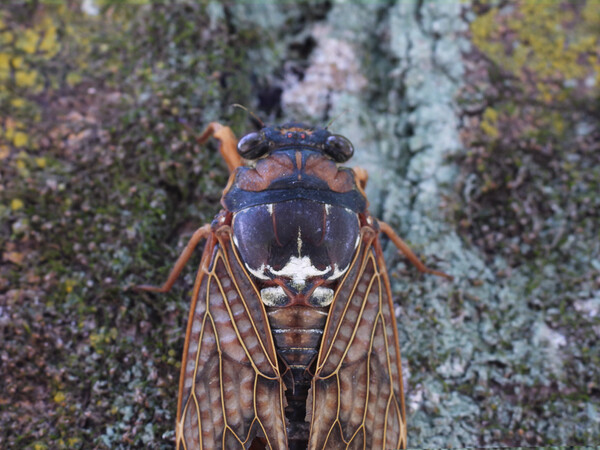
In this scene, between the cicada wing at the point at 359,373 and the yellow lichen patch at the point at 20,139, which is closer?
the cicada wing at the point at 359,373

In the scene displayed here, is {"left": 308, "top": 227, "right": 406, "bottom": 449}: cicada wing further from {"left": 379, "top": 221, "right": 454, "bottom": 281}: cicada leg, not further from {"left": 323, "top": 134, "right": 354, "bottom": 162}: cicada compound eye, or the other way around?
{"left": 323, "top": 134, "right": 354, "bottom": 162}: cicada compound eye

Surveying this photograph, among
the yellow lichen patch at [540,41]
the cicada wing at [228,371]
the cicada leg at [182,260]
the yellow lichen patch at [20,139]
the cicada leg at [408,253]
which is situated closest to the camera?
the cicada wing at [228,371]

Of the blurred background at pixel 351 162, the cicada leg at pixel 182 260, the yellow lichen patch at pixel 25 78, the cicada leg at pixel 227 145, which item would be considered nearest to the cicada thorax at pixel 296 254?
the cicada leg at pixel 182 260

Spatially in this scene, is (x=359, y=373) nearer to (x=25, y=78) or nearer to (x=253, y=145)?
(x=253, y=145)

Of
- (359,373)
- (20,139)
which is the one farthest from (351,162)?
(20,139)

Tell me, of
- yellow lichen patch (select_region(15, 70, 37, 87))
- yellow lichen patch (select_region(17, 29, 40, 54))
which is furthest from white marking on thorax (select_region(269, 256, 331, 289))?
yellow lichen patch (select_region(17, 29, 40, 54))

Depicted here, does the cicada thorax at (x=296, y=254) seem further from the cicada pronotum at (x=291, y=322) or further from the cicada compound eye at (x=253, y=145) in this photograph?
the cicada compound eye at (x=253, y=145)
